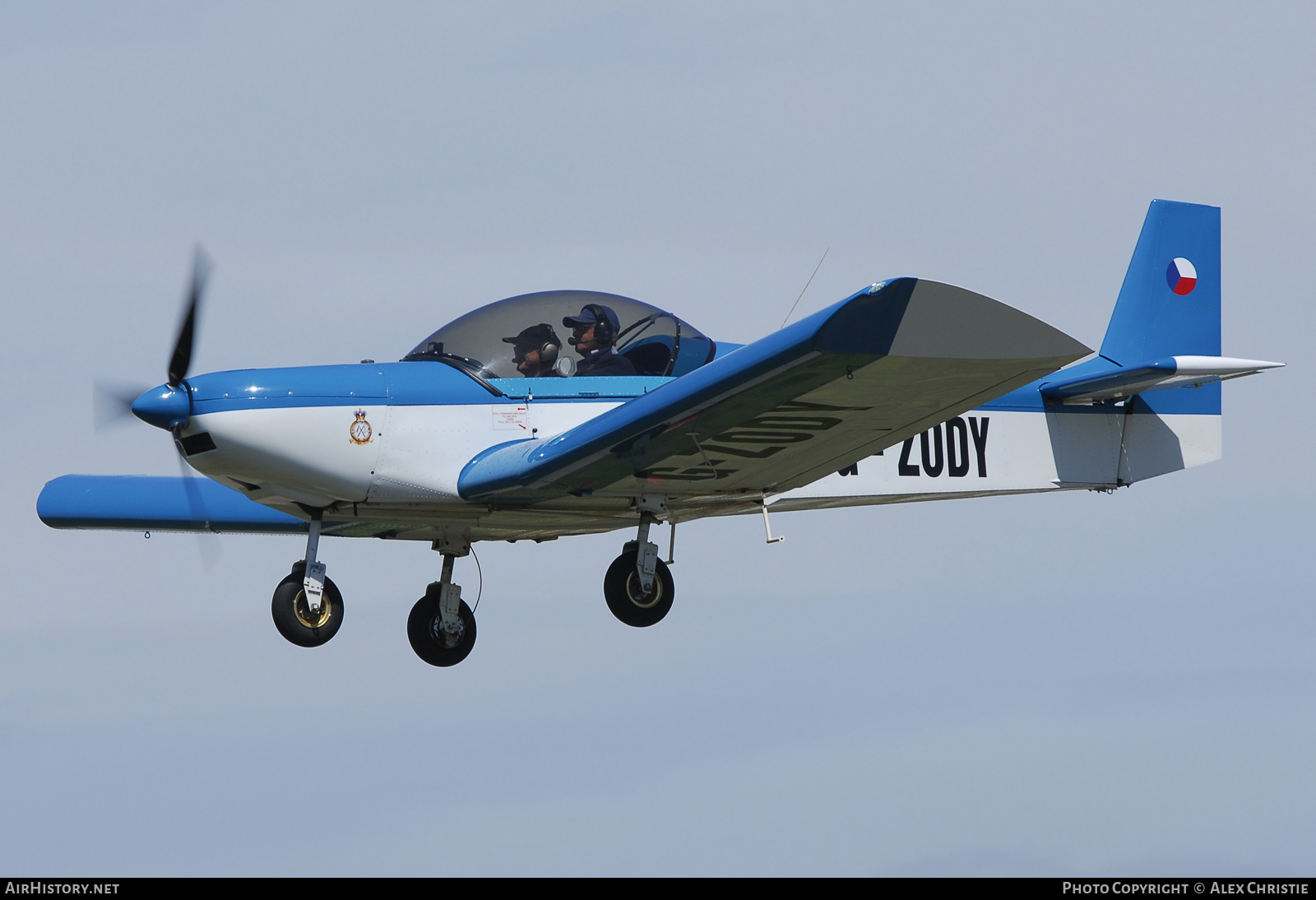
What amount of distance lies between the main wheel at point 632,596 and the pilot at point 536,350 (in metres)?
1.51

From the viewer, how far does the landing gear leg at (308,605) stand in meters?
11.5

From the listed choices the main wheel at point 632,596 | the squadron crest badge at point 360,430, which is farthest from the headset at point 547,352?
the main wheel at point 632,596

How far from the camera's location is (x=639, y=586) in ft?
39.4

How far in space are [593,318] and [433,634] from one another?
3179mm

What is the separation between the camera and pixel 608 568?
12156mm

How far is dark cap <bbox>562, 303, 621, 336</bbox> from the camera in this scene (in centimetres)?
1197

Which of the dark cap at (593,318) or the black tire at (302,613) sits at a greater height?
the dark cap at (593,318)

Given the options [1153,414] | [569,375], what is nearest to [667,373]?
[569,375]

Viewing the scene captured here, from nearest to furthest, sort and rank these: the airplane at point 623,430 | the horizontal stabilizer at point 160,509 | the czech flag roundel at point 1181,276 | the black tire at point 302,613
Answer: the airplane at point 623,430 < the black tire at point 302,613 < the horizontal stabilizer at point 160,509 < the czech flag roundel at point 1181,276

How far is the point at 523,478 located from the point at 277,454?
67.8 inches

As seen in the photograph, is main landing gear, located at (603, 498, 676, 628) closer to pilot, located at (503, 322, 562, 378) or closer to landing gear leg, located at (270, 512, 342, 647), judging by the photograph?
pilot, located at (503, 322, 562, 378)

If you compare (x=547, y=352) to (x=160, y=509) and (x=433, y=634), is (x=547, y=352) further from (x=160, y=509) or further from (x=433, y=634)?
(x=160, y=509)

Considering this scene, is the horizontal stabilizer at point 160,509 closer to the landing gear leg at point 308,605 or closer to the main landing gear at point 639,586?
the landing gear leg at point 308,605

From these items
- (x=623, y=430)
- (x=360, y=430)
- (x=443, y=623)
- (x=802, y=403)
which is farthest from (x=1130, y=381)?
(x=360, y=430)
